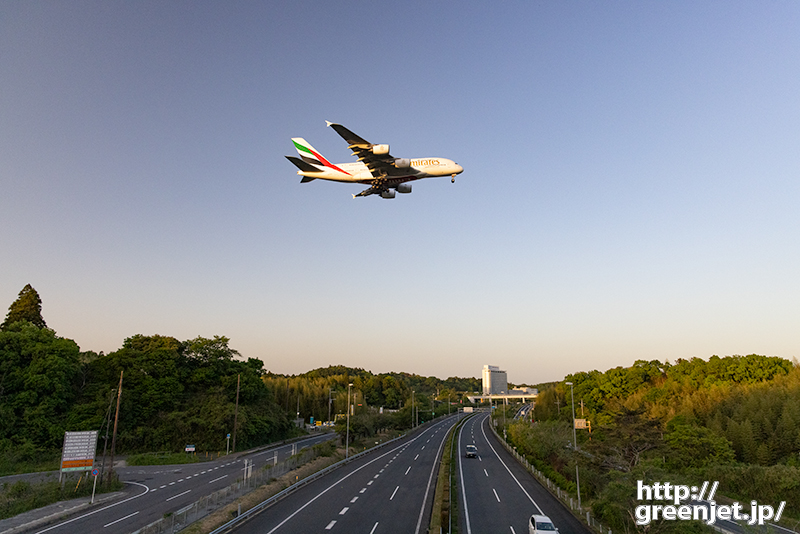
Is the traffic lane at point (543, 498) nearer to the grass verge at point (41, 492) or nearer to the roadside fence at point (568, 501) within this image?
the roadside fence at point (568, 501)

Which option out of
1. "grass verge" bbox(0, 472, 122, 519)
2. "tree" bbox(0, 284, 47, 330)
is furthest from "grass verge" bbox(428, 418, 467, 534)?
"tree" bbox(0, 284, 47, 330)

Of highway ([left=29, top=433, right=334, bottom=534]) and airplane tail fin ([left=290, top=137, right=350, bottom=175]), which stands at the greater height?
airplane tail fin ([left=290, top=137, right=350, bottom=175])

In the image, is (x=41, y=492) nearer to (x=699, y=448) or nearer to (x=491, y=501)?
(x=491, y=501)

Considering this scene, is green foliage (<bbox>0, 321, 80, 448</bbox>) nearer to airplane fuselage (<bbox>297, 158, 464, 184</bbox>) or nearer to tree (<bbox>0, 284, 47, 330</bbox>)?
tree (<bbox>0, 284, 47, 330</bbox>)

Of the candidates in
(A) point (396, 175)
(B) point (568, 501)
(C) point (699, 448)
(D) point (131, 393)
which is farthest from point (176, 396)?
(C) point (699, 448)

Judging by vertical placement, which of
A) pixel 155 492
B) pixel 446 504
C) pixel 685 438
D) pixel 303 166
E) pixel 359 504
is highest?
pixel 303 166

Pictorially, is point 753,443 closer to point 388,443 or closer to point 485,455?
point 485,455
